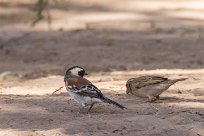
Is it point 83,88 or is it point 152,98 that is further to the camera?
point 152,98

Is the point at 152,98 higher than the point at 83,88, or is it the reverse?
the point at 83,88

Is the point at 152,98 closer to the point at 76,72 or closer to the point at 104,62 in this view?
the point at 76,72

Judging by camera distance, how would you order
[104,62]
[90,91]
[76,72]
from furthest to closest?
[104,62] < [76,72] < [90,91]

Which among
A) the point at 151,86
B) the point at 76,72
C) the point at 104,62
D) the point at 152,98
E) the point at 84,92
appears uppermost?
the point at 76,72

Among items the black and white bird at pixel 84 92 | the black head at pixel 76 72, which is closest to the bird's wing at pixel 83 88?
the black and white bird at pixel 84 92

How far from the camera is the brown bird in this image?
30.2 feet

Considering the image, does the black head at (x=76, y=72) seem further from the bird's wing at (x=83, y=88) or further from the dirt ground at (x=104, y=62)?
the dirt ground at (x=104, y=62)

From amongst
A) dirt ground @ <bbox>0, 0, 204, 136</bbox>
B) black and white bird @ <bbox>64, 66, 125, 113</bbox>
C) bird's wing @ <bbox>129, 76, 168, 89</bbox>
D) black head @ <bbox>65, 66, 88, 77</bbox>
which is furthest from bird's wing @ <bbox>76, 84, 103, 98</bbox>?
bird's wing @ <bbox>129, 76, 168, 89</bbox>

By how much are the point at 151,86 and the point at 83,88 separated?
1.16 m

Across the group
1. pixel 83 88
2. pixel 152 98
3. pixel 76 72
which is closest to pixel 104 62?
pixel 152 98

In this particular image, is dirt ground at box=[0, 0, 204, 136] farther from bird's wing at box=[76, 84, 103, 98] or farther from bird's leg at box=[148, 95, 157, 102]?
bird's wing at box=[76, 84, 103, 98]

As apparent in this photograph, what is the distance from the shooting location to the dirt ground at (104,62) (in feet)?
26.1

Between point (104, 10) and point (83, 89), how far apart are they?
13712mm

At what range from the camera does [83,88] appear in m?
8.43
